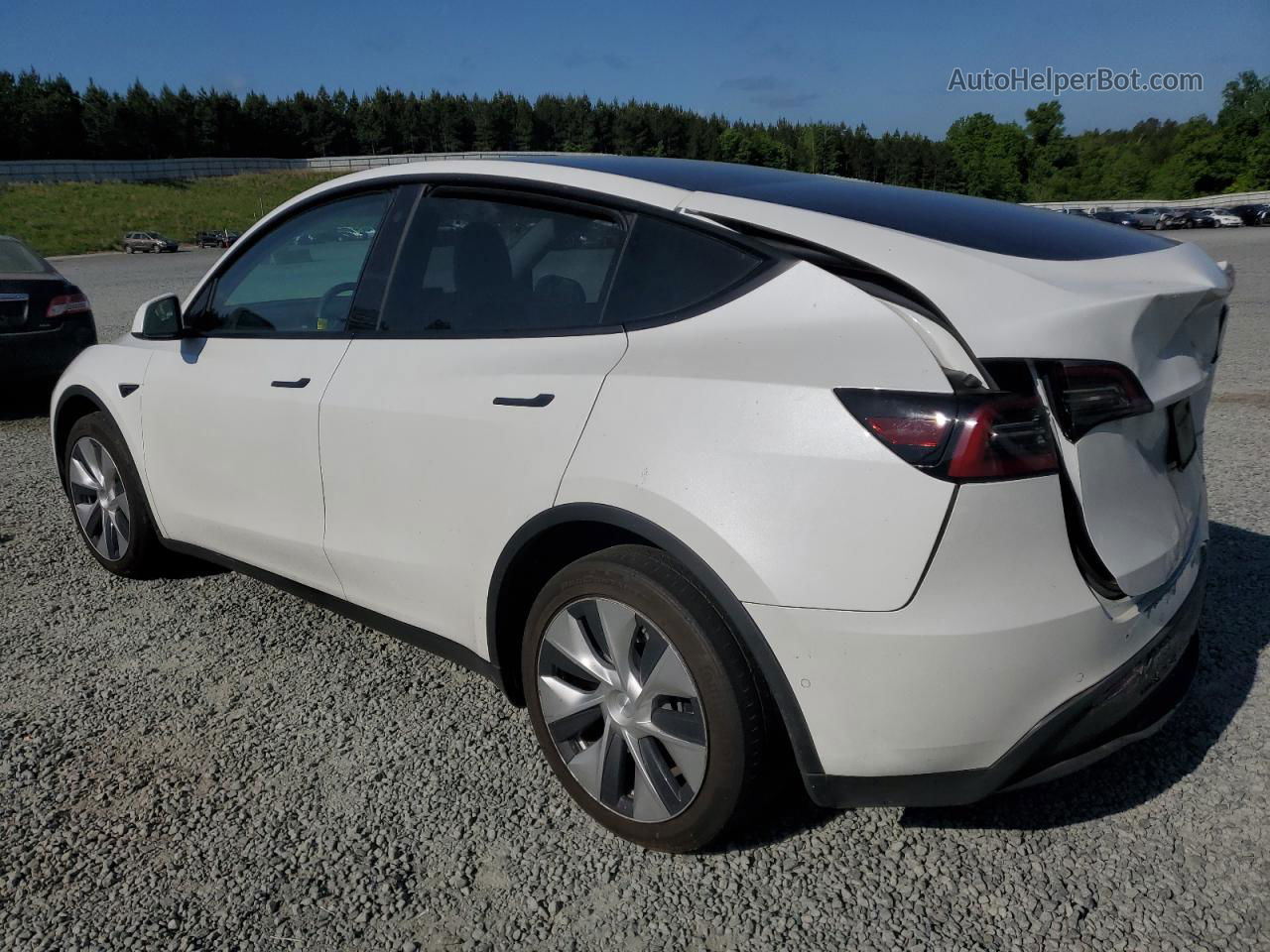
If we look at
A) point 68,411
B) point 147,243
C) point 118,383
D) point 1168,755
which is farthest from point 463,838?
point 147,243

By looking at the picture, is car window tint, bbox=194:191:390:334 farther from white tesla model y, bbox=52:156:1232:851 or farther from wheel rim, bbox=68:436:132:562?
wheel rim, bbox=68:436:132:562

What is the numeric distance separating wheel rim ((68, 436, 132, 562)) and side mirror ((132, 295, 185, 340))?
0.72 m

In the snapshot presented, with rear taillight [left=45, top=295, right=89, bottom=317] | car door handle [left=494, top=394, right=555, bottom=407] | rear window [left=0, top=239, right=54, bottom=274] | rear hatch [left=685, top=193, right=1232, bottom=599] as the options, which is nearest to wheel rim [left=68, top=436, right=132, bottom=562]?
car door handle [left=494, top=394, right=555, bottom=407]

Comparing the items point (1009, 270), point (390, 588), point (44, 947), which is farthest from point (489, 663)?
point (1009, 270)

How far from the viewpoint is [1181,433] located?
7.93 ft

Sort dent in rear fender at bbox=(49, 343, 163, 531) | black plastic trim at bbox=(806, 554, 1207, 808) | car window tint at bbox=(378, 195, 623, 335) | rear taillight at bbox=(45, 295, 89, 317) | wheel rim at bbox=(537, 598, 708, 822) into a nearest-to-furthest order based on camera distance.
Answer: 1. black plastic trim at bbox=(806, 554, 1207, 808)
2. wheel rim at bbox=(537, 598, 708, 822)
3. car window tint at bbox=(378, 195, 623, 335)
4. dent in rear fender at bbox=(49, 343, 163, 531)
5. rear taillight at bbox=(45, 295, 89, 317)

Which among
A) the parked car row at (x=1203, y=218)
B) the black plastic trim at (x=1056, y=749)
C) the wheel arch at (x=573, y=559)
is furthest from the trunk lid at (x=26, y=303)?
the parked car row at (x=1203, y=218)

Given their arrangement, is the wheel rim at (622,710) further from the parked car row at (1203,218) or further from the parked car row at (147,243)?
the parked car row at (147,243)

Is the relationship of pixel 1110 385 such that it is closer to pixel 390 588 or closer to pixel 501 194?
pixel 501 194

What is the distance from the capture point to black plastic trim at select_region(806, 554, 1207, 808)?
207cm

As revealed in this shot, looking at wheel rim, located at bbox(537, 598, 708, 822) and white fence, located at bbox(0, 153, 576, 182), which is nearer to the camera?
wheel rim, located at bbox(537, 598, 708, 822)

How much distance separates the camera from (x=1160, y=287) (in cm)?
223

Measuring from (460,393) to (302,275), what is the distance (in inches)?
52.4

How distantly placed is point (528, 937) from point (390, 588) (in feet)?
3.86
